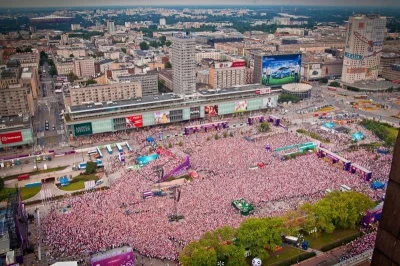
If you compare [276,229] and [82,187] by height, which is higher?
[276,229]

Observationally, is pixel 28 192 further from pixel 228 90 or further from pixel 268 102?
pixel 268 102

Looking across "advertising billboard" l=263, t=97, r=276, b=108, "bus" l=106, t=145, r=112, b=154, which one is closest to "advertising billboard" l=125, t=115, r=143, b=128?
"bus" l=106, t=145, r=112, b=154

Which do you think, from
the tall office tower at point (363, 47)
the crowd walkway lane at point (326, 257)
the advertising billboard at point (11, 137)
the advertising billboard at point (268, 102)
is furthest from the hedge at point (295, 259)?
the tall office tower at point (363, 47)

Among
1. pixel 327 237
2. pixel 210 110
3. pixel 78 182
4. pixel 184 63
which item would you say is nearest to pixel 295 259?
pixel 327 237

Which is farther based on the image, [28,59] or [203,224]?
[28,59]

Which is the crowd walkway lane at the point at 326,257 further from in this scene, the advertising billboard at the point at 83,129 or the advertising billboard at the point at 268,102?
the advertising billboard at the point at 268,102

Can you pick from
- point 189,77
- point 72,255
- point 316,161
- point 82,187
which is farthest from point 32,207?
point 189,77

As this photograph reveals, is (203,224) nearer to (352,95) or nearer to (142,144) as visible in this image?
(142,144)
